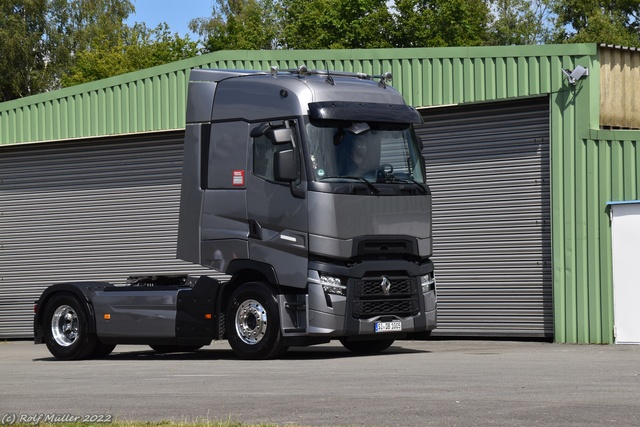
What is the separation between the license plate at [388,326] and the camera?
15852mm

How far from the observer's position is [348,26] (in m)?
63.8

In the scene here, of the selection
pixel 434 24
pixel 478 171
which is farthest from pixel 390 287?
pixel 434 24

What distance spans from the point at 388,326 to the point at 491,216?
554cm

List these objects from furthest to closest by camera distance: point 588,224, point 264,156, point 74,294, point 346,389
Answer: point 588,224 → point 74,294 → point 264,156 → point 346,389

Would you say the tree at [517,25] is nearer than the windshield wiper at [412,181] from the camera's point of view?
No

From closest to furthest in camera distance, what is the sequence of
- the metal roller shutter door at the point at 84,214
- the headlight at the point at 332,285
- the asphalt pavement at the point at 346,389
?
the asphalt pavement at the point at 346,389, the headlight at the point at 332,285, the metal roller shutter door at the point at 84,214

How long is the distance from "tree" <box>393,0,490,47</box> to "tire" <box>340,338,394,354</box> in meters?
46.1

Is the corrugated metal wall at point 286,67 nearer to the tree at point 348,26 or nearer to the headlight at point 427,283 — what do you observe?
the headlight at point 427,283

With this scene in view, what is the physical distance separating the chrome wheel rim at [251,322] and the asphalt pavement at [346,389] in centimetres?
38

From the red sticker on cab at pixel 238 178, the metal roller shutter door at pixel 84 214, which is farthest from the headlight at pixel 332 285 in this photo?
the metal roller shutter door at pixel 84 214

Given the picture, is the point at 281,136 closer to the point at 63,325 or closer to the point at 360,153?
the point at 360,153

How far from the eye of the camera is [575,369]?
43.4 ft

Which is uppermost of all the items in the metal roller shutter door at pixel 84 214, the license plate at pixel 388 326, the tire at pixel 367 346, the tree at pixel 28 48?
the tree at pixel 28 48

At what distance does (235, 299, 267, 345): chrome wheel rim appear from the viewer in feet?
52.3
